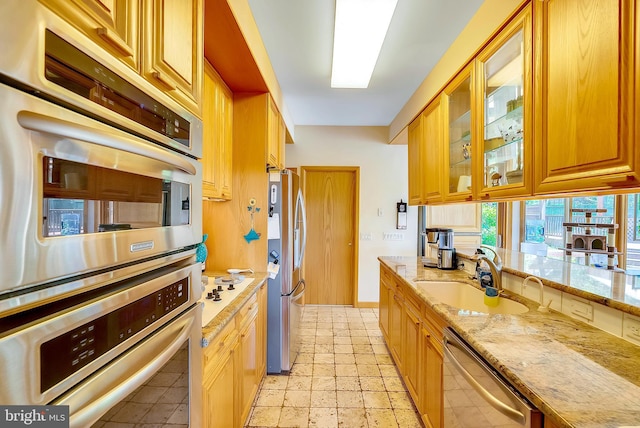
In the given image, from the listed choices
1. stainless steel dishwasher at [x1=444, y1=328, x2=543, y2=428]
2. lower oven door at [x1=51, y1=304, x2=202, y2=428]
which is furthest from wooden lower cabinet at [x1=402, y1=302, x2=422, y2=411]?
lower oven door at [x1=51, y1=304, x2=202, y2=428]

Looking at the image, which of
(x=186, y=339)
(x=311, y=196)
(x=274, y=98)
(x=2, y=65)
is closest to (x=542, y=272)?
(x=186, y=339)

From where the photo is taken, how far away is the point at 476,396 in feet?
3.53

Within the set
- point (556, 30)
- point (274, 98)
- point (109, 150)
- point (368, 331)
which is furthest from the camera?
point (368, 331)

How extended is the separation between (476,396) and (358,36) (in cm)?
212

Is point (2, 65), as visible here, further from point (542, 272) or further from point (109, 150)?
point (542, 272)

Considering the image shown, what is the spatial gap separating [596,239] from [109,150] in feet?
11.9

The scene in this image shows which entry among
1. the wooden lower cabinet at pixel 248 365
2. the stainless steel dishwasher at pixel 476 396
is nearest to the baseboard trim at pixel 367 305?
the wooden lower cabinet at pixel 248 365

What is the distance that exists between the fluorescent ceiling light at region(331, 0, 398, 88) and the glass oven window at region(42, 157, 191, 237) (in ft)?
5.14

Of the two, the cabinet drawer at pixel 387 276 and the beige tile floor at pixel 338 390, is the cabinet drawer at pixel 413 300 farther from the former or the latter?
the beige tile floor at pixel 338 390

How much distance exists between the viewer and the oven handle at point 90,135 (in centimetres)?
44

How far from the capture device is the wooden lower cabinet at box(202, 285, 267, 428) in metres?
1.20

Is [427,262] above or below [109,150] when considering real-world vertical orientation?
below

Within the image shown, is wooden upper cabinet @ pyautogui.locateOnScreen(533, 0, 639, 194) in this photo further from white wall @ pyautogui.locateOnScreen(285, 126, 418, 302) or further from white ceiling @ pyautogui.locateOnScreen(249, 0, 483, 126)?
white wall @ pyautogui.locateOnScreen(285, 126, 418, 302)

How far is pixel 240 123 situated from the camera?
2.33m
